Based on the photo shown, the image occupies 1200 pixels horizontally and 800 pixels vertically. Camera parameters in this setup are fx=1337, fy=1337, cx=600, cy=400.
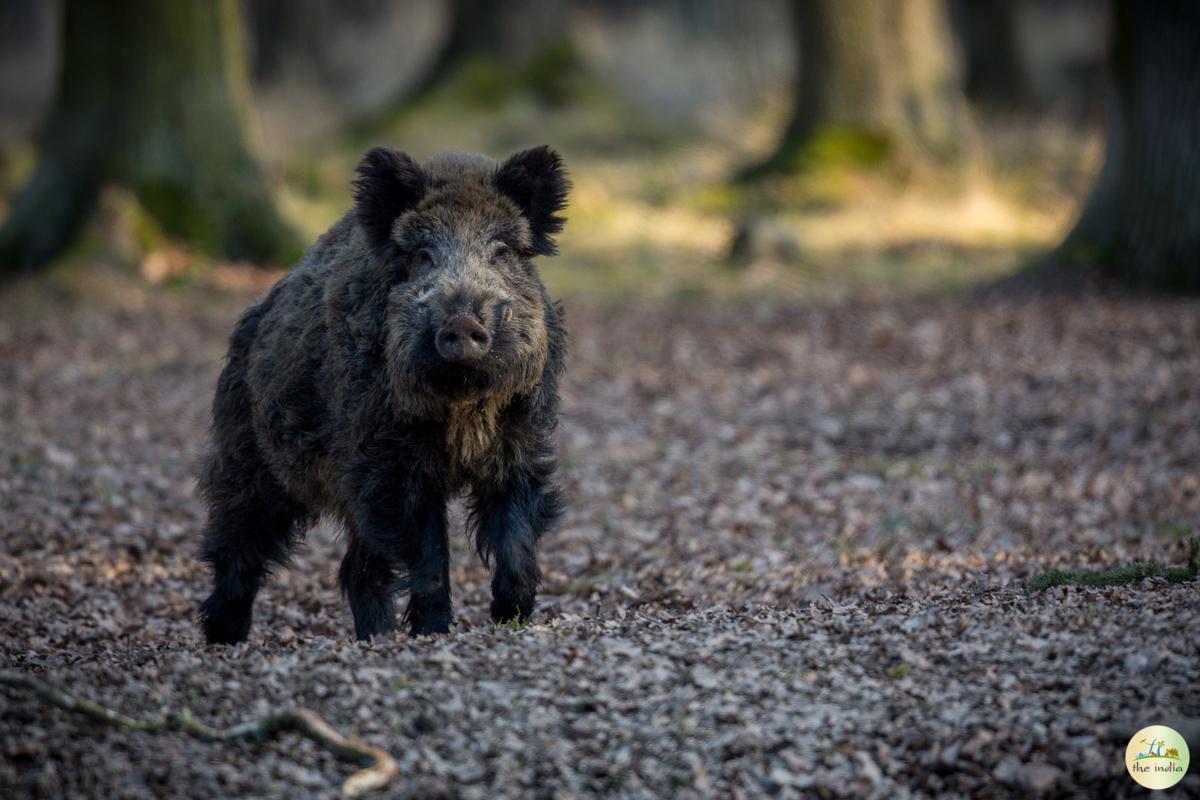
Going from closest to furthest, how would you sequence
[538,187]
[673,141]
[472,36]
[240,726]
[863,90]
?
1. [240,726]
2. [538,187]
3. [863,90]
4. [673,141]
5. [472,36]

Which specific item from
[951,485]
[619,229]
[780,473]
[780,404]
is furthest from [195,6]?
[951,485]

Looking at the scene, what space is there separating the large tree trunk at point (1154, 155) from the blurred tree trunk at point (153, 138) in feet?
29.4

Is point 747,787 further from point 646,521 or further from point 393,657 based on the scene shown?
point 646,521

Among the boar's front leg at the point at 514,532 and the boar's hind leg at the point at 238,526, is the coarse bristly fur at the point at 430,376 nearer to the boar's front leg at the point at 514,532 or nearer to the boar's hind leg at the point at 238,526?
the boar's front leg at the point at 514,532

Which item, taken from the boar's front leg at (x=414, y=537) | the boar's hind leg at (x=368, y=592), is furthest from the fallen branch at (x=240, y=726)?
the boar's hind leg at (x=368, y=592)

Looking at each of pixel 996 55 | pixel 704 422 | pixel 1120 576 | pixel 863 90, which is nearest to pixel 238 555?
pixel 1120 576

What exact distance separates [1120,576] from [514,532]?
8.78 ft

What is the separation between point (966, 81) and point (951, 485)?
21760 millimetres

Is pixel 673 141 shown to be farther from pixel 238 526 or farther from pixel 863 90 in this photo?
pixel 238 526

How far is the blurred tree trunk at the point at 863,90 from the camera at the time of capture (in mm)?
18844

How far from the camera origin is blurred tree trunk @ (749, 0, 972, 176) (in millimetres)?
18844

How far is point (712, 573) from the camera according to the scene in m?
7.32

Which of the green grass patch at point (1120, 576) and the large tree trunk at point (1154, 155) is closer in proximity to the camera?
the green grass patch at point (1120, 576)

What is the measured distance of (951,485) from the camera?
9016mm
